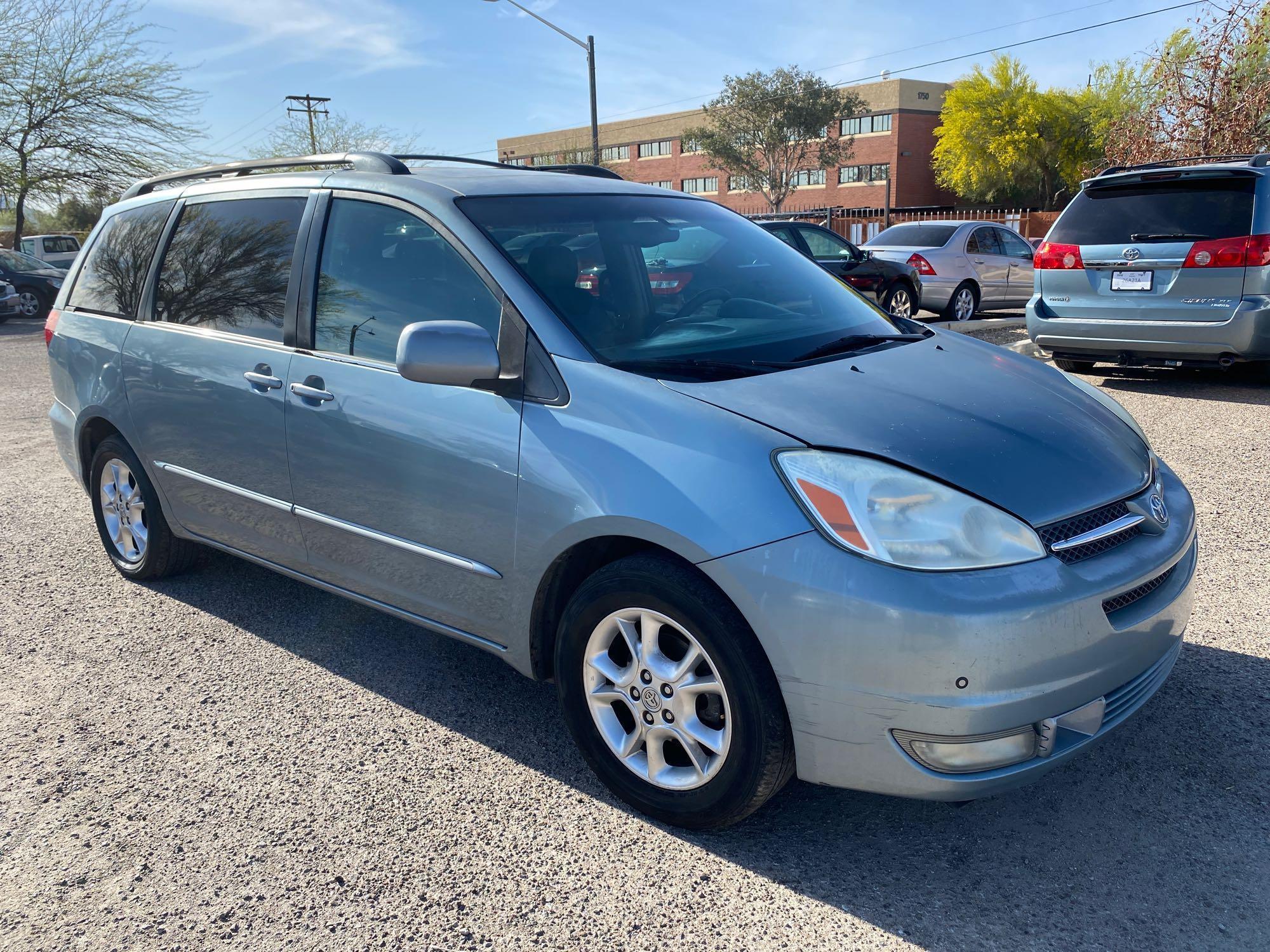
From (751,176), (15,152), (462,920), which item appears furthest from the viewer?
(751,176)

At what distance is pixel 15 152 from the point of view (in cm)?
3044

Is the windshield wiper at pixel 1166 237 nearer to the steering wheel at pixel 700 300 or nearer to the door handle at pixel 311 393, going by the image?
the steering wheel at pixel 700 300

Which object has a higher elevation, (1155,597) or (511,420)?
(511,420)

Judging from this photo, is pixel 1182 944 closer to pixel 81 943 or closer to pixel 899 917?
pixel 899 917

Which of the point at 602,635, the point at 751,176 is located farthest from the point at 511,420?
the point at 751,176

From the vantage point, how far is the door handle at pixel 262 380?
3643 millimetres

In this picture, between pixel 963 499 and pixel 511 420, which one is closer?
pixel 963 499

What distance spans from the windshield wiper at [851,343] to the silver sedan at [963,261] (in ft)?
37.8

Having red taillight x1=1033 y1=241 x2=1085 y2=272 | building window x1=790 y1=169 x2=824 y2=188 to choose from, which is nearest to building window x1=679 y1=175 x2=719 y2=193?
building window x1=790 y1=169 x2=824 y2=188

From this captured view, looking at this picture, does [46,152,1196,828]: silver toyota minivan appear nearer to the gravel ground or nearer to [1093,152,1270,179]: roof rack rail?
the gravel ground

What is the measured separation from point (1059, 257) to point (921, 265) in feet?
19.6

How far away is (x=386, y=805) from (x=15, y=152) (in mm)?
34743

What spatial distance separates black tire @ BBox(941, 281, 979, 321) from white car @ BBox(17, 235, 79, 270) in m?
26.0

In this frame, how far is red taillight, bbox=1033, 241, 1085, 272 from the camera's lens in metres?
8.48
